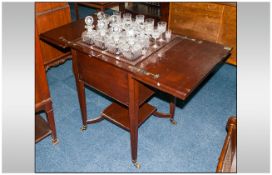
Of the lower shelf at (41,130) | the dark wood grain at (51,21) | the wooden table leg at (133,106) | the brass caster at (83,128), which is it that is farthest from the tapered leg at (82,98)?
the dark wood grain at (51,21)

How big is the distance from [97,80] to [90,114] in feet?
2.80

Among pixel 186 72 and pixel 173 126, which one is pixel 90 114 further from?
pixel 186 72

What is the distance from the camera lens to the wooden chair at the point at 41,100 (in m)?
1.77

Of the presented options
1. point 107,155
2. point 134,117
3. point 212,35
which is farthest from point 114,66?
point 212,35

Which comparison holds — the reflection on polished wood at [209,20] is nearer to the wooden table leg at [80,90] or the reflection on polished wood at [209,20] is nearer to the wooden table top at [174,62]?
the wooden table top at [174,62]

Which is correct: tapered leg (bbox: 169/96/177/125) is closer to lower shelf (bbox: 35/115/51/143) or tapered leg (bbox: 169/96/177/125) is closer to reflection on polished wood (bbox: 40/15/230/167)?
reflection on polished wood (bbox: 40/15/230/167)

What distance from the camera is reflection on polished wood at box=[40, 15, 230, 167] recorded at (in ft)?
5.04

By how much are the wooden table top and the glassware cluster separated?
85mm

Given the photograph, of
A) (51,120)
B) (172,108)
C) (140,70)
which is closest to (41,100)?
(51,120)

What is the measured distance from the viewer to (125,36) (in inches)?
75.3

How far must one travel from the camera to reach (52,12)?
289 cm

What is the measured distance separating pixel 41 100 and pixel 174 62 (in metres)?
1.07

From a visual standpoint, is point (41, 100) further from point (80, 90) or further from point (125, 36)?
point (125, 36)

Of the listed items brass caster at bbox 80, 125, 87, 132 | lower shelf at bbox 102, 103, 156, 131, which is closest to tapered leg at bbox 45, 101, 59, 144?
brass caster at bbox 80, 125, 87, 132
